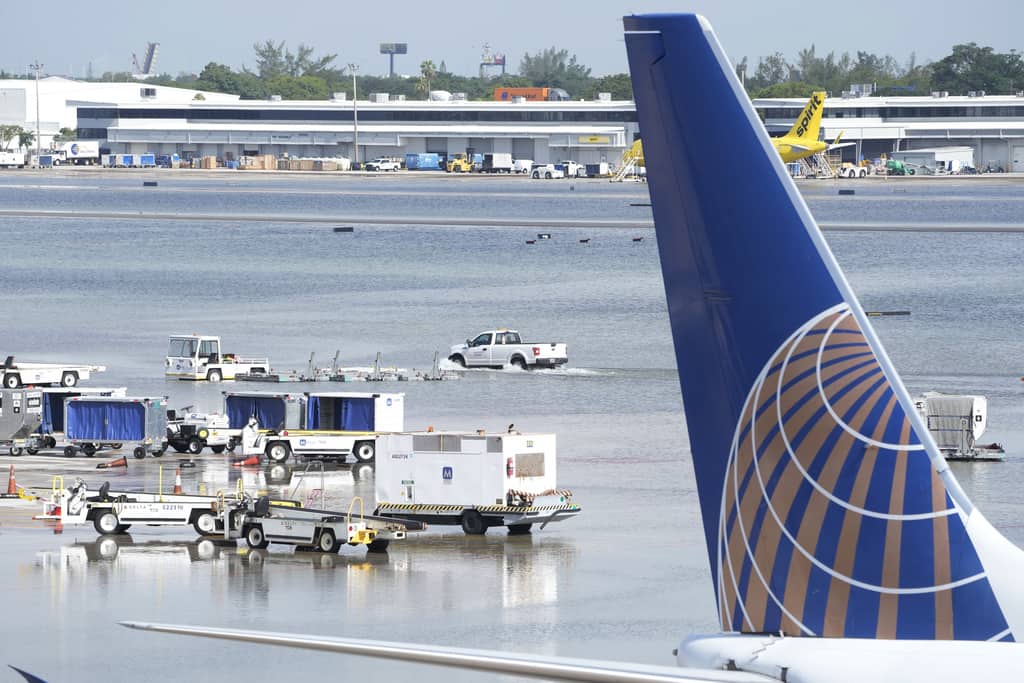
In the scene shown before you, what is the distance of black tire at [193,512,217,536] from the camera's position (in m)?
38.8

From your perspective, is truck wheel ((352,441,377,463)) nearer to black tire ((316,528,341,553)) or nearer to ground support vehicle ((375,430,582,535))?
ground support vehicle ((375,430,582,535))

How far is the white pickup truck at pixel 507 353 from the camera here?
76188 mm

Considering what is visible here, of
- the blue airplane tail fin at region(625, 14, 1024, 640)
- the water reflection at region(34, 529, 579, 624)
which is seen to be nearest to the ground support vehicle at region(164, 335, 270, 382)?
the water reflection at region(34, 529, 579, 624)

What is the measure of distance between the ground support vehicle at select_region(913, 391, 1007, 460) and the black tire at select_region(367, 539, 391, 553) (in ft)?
67.3

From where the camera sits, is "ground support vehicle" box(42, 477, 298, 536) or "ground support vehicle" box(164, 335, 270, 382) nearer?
"ground support vehicle" box(42, 477, 298, 536)

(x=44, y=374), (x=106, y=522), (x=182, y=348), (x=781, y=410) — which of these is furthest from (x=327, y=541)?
(x=182, y=348)

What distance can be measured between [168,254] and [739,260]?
154 meters

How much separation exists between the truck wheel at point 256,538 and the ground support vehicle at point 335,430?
40.5 ft

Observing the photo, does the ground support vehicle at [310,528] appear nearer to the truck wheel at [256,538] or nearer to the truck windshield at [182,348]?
the truck wheel at [256,538]

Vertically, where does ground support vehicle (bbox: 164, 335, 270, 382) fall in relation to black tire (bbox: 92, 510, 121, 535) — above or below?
above

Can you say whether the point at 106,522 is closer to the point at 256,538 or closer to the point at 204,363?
the point at 256,538

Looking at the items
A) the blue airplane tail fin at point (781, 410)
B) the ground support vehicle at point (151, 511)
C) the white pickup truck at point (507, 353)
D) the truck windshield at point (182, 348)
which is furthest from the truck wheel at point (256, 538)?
the white pickup truck at point (507, 353)

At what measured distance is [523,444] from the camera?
39.2 meters

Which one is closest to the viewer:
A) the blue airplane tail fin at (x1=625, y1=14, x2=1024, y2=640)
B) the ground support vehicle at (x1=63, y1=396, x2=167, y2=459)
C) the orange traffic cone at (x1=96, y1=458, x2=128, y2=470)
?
the blue airplane tail fin at (x1=625, y1=14, x2=1024, y2=640)
